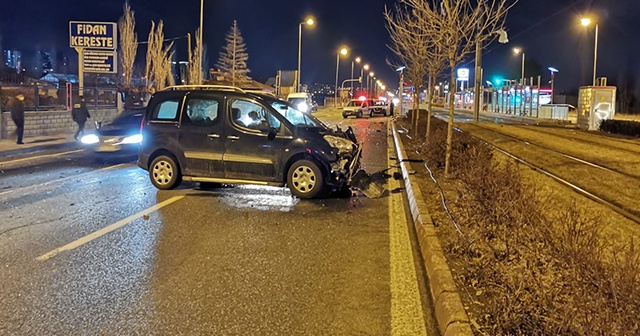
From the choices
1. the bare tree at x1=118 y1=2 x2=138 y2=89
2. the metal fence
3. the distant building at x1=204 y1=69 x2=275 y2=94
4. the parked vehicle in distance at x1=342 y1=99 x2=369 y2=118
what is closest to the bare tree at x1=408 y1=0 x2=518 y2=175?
the metal fence

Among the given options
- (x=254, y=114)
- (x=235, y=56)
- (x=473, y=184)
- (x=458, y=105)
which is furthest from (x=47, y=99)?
(x=458, y=105)

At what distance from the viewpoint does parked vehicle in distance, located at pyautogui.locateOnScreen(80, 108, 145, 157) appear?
62.0 ft

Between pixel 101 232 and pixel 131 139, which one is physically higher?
pixel 131 139

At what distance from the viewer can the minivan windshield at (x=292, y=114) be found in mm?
10422

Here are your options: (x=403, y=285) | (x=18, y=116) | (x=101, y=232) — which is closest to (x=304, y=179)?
(x=101, y=232)

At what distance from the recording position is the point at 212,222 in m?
8.18

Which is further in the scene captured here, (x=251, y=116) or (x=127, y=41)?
(x=127, y=41)

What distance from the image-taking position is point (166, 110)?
10.6m

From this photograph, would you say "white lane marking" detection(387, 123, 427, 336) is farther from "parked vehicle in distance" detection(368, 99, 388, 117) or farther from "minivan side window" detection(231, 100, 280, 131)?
"parked vehicle in distance" detection(368, 99, 388, 117)

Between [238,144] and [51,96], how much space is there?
63.3 feet

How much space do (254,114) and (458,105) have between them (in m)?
87.7

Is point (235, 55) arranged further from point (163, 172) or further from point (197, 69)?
point (163, 172)

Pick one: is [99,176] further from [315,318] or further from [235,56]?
[235,56]

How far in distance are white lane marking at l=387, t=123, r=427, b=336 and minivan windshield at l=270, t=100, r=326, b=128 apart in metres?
2.92
